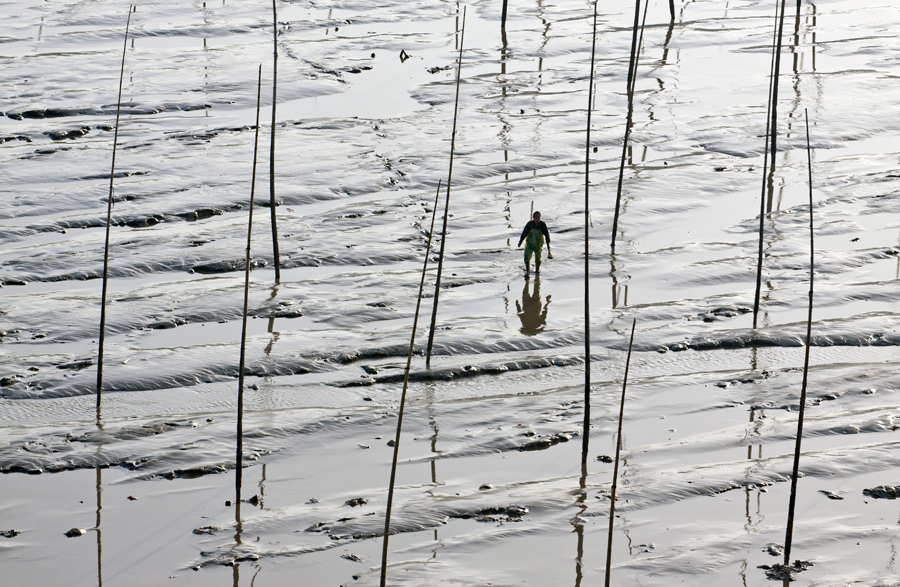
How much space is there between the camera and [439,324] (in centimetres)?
1184

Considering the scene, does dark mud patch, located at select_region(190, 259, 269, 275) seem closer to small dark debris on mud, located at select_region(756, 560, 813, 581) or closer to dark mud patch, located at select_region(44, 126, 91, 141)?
dark mud patch, located at select_region(44, 126, 91, 141)

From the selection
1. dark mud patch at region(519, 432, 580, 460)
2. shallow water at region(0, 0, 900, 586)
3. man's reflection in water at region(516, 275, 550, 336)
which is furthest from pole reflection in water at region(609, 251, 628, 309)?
dark mud patch at region(519, 432, 580, 460)

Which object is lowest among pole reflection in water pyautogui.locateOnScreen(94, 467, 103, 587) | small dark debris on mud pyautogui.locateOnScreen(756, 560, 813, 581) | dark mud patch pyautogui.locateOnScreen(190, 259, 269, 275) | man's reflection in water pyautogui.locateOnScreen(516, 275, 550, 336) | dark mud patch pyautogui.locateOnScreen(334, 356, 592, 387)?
small dark debris on mud pyautogui.locateOnScreen(756, 560, 813, 581)

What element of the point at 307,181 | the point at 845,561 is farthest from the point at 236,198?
the point at 845,561

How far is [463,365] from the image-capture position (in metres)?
10.9

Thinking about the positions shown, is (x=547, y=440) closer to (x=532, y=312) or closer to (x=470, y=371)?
(x=470, y=371)

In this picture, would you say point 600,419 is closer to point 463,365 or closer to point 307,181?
point 463,365

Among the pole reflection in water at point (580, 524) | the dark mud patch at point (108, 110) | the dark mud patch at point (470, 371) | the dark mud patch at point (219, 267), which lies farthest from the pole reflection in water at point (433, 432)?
the dark mud patch at point (108, 110)

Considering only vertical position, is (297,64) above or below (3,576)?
above

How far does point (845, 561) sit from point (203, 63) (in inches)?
758

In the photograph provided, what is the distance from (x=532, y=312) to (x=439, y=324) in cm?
130

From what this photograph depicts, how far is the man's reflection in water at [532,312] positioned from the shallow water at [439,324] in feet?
0.23

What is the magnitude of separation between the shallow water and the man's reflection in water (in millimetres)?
70

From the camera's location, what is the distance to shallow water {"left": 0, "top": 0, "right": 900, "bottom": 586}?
786cm
